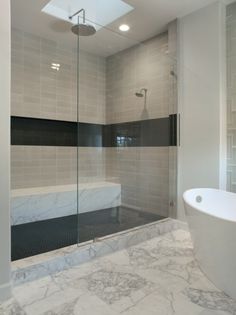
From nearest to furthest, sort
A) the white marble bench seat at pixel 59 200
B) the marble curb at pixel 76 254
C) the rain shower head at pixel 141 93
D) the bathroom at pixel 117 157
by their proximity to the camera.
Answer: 1. the bathroom at pixel 117 157
2. the marble curb at pixel 76 254
3. the white marble bench seat at pixel 59 200
4. the rain shower head at pixel 141 93

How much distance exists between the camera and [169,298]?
171cm

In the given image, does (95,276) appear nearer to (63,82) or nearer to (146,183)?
(146,183)

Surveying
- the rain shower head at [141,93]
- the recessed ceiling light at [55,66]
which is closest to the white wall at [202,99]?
the rain shower head at [141,93]

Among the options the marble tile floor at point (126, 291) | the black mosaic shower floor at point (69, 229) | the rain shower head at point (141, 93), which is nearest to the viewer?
the marble tile floor at point (126, 291)

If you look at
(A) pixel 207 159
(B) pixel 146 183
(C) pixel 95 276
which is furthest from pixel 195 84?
(C) pixel 95 276

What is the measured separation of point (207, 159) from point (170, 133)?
66cm

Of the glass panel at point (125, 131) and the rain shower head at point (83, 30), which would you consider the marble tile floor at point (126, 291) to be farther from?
the rain shower head at point (83, 30)

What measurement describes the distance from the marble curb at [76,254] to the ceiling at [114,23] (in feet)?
8.47

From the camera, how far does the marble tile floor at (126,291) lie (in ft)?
5.19

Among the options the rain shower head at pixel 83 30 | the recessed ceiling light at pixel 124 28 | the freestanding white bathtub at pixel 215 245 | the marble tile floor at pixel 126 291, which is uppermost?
the recessed ceiling light at pixel 124 28

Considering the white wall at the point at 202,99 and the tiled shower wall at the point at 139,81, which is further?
the tiled shower wall at the point at 139,81

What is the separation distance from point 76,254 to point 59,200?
1295 mm

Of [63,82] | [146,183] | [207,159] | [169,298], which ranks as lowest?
[169,298]

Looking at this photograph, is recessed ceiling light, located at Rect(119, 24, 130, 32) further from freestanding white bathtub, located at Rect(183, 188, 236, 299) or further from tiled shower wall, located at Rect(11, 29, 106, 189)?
freestanding white bathtub, located at Rect(183, 188, 236, 299)
